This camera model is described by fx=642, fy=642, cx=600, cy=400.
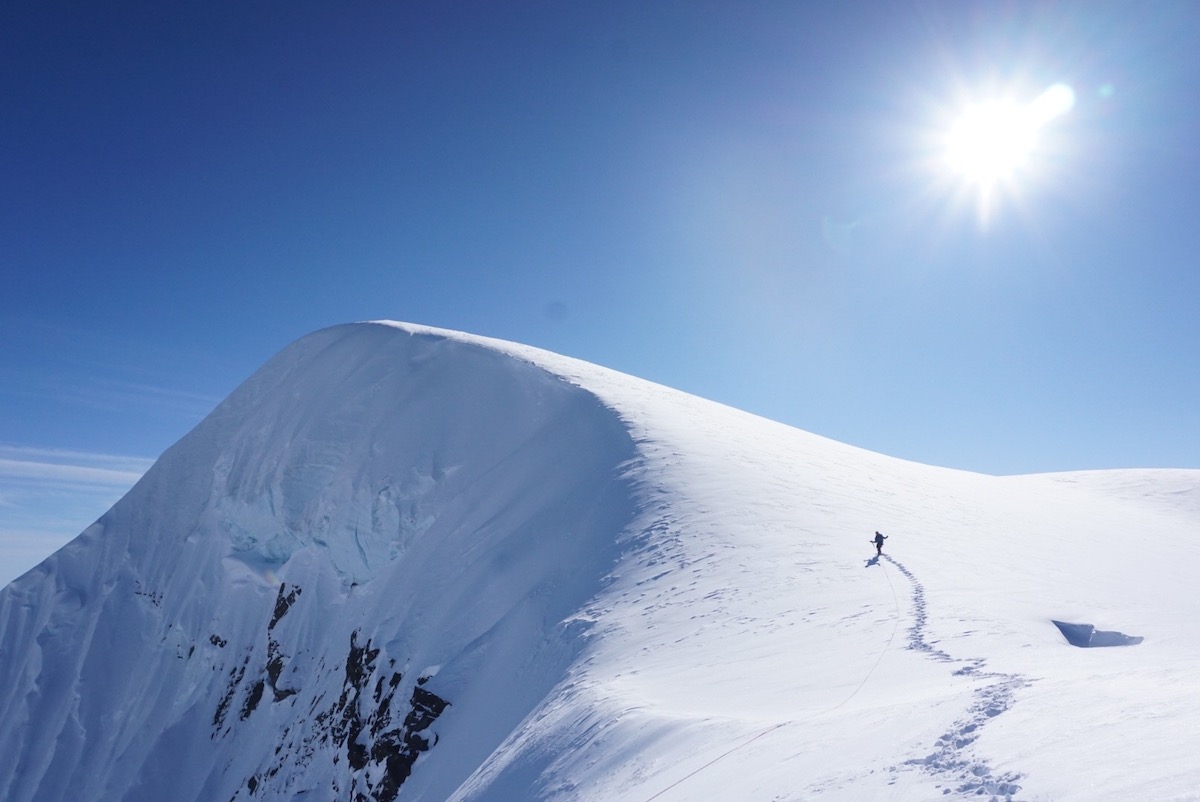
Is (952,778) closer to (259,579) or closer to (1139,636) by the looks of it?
(1139,636)

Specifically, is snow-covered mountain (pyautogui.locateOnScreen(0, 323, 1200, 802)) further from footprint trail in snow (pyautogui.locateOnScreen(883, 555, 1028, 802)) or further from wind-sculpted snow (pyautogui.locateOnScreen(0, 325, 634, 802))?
wind-sculpted snow (pyautogui.locateOnScreen(0, 325, 634, 802))

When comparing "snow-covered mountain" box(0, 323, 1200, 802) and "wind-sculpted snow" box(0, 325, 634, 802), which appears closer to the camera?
"snow-covered mountain" box(0, 323, 1200, 802)

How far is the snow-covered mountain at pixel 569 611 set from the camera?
6742 millimetres

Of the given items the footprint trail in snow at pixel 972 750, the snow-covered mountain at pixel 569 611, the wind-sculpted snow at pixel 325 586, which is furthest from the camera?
the wind-sculpted snow at pixel 325 586

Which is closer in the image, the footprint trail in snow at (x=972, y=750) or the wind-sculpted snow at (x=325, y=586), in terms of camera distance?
the footprint trail in snow at (x=972, y=750)

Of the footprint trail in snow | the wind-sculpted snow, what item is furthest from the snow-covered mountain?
the wind-sculpted snow

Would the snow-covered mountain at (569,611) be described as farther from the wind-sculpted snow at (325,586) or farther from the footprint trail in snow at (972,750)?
the wind-sculpted snow at (325,586)

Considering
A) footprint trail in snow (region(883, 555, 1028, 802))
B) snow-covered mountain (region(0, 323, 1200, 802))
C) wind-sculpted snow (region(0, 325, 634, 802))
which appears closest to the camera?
footprint trail in snow (region(883, 555, 1028, 802))

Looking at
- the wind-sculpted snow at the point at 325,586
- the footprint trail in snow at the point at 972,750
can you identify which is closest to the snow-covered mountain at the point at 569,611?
the footprint trail in snow at the point at 972,750

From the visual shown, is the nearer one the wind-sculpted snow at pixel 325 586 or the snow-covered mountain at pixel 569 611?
the snow-covered mountain at pixel 569 611

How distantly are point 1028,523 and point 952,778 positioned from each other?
783 inches

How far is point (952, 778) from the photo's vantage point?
5000mm

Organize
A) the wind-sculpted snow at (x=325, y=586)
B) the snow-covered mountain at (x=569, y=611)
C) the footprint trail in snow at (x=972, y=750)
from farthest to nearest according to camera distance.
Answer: the wind-sculpted snow at (x=325, y=586)
the snow-covered mountain at (x=569, y=611)
the footprint trail in snow at (x=972, y=750)

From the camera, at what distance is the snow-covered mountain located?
265 inches
